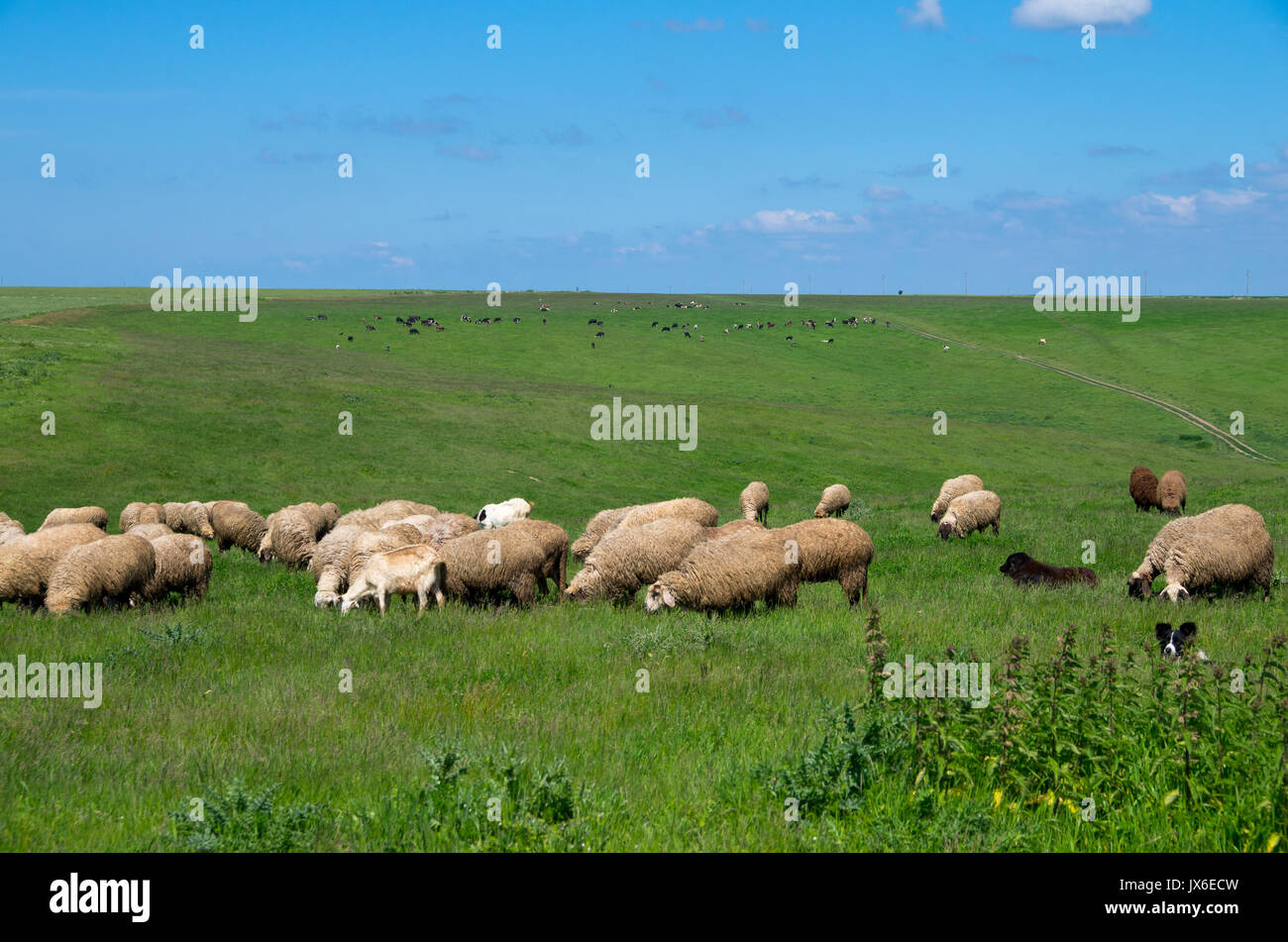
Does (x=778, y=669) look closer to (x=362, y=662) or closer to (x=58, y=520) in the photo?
(x=362, y=662)

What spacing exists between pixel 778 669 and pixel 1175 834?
499cm

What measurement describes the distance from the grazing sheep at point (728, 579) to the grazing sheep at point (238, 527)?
1540 cm

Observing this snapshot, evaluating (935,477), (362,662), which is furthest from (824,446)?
(362,662)

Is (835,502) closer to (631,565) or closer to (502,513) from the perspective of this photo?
(502,513)

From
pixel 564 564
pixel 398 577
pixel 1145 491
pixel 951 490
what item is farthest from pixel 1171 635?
pixel 1145 491

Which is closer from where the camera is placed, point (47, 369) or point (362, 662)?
point (362, 662)

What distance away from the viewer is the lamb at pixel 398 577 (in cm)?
1494

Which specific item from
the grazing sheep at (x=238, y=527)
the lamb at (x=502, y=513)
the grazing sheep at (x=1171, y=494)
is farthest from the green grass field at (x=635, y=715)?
the lamb at (x=502, y=513)

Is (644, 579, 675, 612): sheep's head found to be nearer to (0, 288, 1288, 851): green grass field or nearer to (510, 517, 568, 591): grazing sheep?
(0, 288, 1288, 851): green grass field

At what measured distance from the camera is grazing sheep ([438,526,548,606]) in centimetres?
A: 1557

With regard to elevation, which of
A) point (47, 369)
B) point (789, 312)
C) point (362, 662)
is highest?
point (789, 312)

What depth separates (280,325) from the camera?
299 feet

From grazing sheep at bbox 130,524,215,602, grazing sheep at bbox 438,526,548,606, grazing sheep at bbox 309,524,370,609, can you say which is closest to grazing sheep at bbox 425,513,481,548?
grazing sheep at bbox 309,524,370,609
